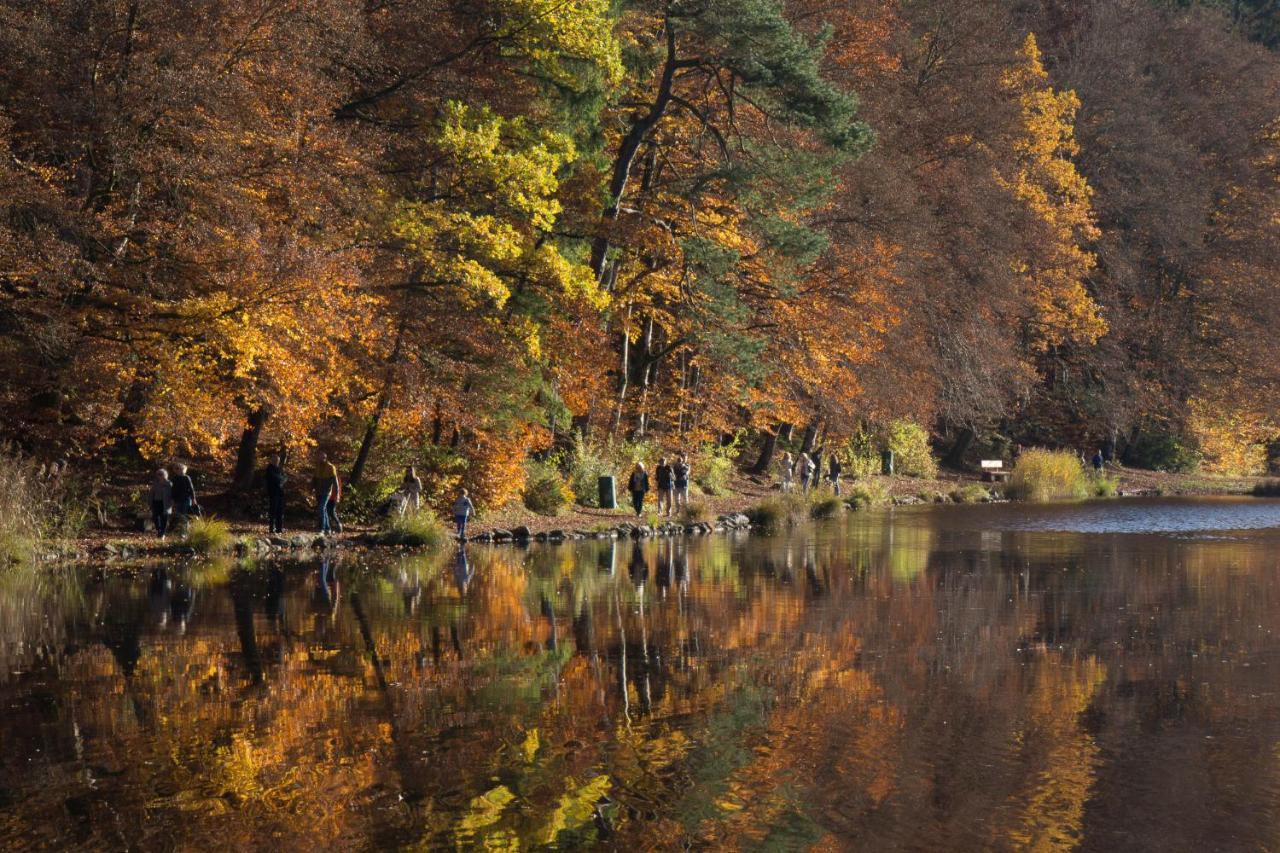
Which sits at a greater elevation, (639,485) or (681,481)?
(681,481)

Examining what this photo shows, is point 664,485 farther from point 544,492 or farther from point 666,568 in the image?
point 666,568

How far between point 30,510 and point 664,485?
54.0ft

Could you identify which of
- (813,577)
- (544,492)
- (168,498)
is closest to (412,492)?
(168,498)

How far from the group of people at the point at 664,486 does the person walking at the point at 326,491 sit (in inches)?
333

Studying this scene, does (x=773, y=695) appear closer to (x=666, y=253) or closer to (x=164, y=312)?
(x=164, y=312)

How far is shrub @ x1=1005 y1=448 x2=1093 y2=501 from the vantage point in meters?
53.2

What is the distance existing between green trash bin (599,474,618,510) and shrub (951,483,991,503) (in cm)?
1787

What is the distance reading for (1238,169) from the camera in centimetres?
6669

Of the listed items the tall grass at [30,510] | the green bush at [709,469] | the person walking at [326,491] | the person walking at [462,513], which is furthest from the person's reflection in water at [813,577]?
the green bush at [709,469]

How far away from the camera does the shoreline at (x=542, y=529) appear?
86.2 ft

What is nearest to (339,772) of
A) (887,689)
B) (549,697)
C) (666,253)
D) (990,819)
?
(549,697)

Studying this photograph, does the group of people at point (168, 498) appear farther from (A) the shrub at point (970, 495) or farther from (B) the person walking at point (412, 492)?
(A) the shrub at point (970, 495)

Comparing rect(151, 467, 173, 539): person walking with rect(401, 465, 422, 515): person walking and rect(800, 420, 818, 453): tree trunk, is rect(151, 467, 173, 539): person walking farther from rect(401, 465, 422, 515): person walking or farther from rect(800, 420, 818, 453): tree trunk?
rect(800, 420, 818, 453): tree trunk

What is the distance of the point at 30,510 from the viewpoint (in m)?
24.8
